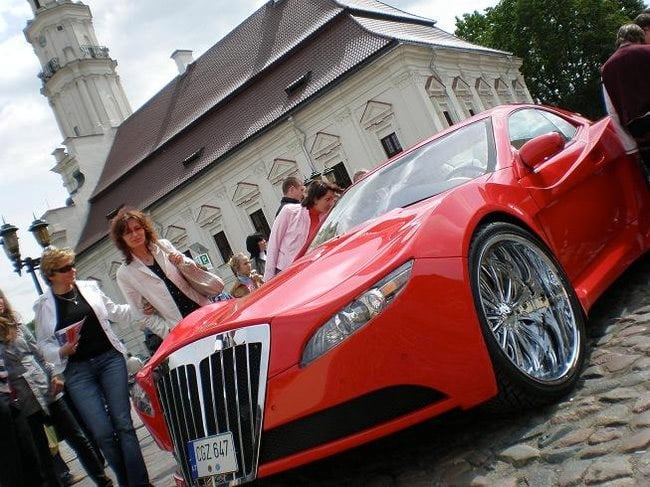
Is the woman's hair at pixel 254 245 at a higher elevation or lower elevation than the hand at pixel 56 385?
higher

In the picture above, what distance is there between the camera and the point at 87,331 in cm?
453

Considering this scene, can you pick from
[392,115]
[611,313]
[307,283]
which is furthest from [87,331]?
[392,115]

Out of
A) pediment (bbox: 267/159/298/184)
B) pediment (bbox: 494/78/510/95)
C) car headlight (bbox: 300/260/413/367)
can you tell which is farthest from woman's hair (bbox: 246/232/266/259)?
pediment (bbox: 494/78/510/95)

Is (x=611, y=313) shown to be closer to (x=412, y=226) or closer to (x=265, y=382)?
(x=412, y=226)

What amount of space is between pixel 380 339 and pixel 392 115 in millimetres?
25467

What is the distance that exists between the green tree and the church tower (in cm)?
2566

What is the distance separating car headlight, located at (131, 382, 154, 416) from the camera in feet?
11.1

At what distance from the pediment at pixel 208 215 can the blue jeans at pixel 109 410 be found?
29.9 metres

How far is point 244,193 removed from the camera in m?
32.9

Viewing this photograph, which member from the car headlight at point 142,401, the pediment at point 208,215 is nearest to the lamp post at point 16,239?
the car headlight at point 142,401

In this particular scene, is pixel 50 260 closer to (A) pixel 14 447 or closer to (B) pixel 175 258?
(B) pixel 175 258

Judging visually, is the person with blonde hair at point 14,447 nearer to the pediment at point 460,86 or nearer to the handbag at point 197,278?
the handbag at point 197,278

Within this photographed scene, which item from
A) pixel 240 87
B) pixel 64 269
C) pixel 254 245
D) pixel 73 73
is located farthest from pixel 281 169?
pixel 64 269

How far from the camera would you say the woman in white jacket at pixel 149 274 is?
4.92m
